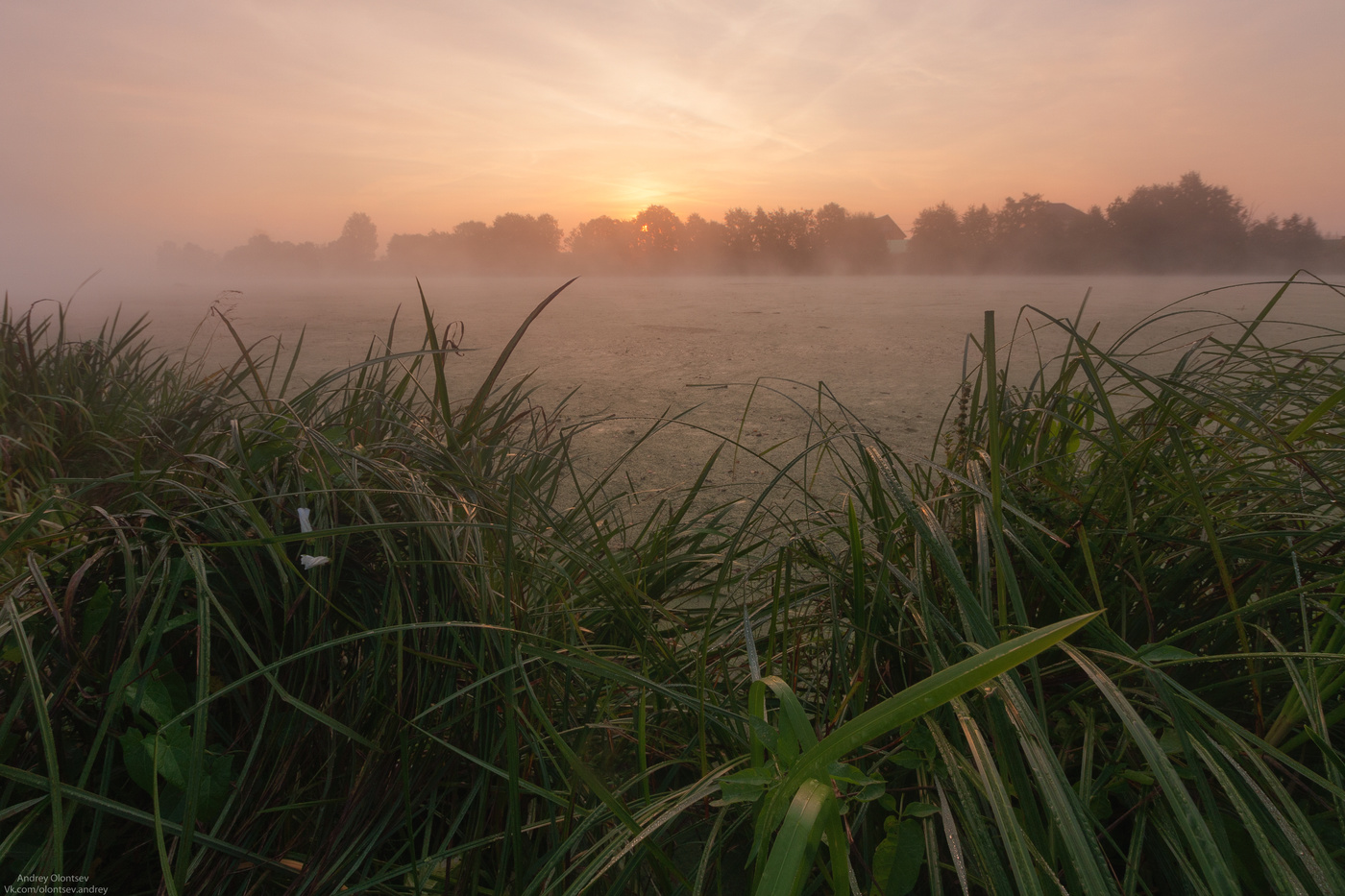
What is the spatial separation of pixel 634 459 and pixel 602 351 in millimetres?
1981

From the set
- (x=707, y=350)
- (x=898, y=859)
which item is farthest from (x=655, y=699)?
(x=707, y=350)

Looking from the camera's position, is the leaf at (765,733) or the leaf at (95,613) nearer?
the leaf at (765,733)

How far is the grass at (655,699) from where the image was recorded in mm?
364

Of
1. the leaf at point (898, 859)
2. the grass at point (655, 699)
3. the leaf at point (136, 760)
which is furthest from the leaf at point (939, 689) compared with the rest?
the leaf at point (136, 760)

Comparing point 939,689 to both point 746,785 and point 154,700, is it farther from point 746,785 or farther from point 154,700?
point 154,700

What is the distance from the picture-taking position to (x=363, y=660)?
1.65 feet

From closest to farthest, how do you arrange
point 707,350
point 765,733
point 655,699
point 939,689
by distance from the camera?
1. point 939,689
2. point 765,733
3. point 655,699
4. point 707,350

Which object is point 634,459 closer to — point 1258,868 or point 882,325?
point 1258,868

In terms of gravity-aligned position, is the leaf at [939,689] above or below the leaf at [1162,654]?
above

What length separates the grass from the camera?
0.36m

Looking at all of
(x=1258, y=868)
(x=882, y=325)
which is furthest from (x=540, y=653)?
(x=882, y=325)

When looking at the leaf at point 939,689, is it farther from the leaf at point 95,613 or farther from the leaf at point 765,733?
the leaf at point 95,613

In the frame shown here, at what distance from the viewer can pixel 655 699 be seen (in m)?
0.59

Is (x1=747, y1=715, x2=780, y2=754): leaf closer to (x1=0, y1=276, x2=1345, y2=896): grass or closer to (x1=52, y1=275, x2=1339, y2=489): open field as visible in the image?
(x1=0, y1=276, x2=1345, y2=896): grass
